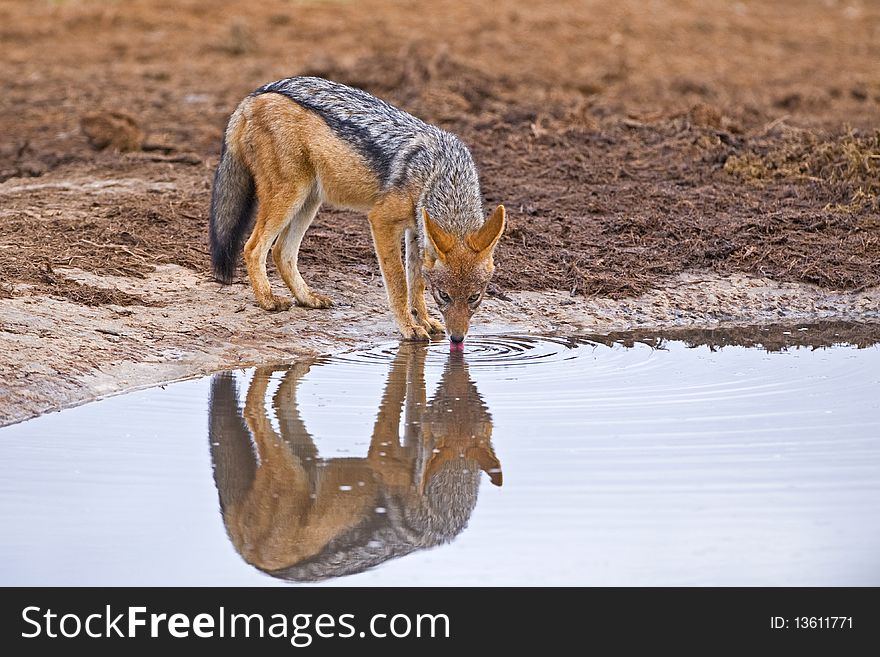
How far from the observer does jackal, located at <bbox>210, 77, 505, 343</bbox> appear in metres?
7.62

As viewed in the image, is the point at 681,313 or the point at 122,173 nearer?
the point at 681,313

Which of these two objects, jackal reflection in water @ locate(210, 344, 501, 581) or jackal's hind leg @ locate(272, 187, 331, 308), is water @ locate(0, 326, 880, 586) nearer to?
jackal reflection in water @ locate(210, 344, 501, 581)

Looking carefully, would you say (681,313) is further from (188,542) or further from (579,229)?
(188,542)

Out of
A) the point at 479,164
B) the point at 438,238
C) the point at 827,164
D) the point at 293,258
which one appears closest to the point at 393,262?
the point at 438,238

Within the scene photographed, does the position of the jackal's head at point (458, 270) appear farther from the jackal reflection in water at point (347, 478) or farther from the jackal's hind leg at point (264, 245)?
the jackal's hind leg at point (264, 245)

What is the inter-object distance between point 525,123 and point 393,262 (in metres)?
4.92

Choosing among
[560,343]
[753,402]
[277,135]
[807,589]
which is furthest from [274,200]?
[807,589]

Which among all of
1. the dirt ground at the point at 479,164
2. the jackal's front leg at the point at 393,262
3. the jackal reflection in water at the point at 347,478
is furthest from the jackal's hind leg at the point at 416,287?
the jackal reflection in water at the point at 347,478

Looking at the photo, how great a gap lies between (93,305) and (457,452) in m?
3.00

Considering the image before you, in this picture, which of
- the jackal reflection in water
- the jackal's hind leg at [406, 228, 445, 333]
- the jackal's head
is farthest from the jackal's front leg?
the jackal reflection in water

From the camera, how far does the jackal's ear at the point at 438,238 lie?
7.33 metres

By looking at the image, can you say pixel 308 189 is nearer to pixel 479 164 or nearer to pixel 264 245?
pixel 264 245

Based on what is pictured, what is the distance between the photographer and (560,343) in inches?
309

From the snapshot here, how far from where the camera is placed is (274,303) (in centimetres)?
814
